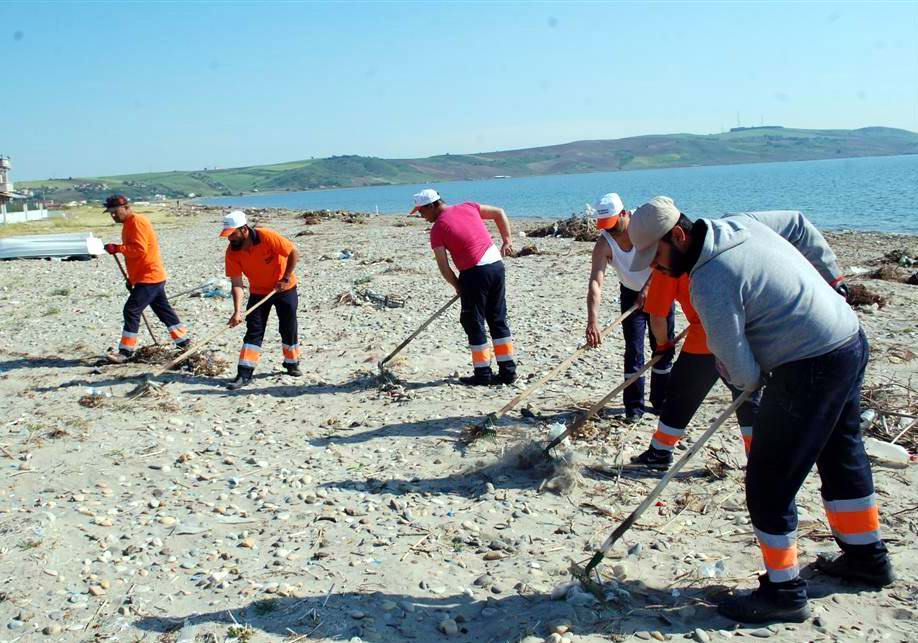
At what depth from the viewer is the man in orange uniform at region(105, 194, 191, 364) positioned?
8828 millimetres

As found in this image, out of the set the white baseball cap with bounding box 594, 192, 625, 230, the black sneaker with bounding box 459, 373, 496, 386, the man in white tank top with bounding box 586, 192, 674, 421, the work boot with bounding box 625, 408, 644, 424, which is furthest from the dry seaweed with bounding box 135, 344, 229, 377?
the white baseball cap with bounding box 594, 192, 625, 230

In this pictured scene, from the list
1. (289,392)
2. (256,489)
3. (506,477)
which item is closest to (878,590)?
(506,477)

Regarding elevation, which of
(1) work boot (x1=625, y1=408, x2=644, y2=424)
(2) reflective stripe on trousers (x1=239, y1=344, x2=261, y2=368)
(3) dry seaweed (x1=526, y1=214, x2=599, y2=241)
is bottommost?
(1) work boot (x1=625, y1=408, x2=644, y2=424)

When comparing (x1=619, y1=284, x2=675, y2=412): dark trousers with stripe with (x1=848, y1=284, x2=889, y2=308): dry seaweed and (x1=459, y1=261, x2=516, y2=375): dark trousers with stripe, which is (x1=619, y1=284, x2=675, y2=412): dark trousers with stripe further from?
(x1=848, y1=284, x2=889, y2=308): dry seaweed

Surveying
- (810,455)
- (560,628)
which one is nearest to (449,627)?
(560,628)

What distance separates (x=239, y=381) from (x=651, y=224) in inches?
234

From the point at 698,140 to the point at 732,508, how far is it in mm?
193066

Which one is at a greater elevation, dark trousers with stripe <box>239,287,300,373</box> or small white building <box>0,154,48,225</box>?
small white building <box>0,154,48,225</box>

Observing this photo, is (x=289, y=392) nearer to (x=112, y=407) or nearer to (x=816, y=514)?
(x=112, y=407)

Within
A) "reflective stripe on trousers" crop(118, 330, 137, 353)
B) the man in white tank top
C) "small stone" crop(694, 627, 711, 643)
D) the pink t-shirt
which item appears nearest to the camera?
"small stone" crop(694, 627, 711, 643)

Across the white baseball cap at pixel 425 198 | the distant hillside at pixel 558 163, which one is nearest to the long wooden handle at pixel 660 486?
the white baseball cap at pixel 425 198

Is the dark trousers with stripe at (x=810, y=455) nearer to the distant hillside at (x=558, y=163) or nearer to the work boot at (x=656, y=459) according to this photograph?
the work boot at (x=656, y=459)

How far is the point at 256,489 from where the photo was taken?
5477 mm

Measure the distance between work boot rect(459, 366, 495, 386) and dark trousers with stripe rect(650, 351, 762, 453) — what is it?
263 cm
